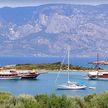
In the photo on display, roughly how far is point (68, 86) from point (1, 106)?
33992 millimetres

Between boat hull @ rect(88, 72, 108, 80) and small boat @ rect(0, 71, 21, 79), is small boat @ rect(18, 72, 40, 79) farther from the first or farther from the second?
boat hull @ rect(88, 72, 108, 80)

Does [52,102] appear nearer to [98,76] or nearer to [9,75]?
[98,76]

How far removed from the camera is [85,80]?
6944 centimetres

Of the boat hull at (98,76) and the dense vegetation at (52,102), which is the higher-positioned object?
the boat hull at (98,76)

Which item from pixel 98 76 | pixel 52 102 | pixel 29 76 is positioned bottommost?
pixel 52 102

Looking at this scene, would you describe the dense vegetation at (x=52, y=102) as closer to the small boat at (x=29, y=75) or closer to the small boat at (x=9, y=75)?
the small boat at (x=29, y=75)

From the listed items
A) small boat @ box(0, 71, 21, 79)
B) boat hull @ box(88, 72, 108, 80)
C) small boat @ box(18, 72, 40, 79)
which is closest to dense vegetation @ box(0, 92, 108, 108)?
small boat @ box(18, 72, 40, 79)

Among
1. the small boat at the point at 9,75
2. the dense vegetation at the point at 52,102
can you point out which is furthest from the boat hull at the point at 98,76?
the dense vegetation at the point at 52,102

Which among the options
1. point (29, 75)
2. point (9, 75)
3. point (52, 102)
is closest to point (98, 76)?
point (29, 75)

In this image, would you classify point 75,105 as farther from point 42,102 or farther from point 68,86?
point 68,86

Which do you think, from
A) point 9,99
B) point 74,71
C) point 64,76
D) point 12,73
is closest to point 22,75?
point 12,73

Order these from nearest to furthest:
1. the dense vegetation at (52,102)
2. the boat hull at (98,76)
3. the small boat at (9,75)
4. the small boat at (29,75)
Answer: the dense vegetation at (52,102) < the small boat at (29,75) < the boat hull at (98,76) < the small boat at (9,75)

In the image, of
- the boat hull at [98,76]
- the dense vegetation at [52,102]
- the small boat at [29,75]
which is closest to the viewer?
the dense vegetation at [52,102]

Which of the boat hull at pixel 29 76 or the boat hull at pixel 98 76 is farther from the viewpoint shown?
the boat hull at pixel 98 76
